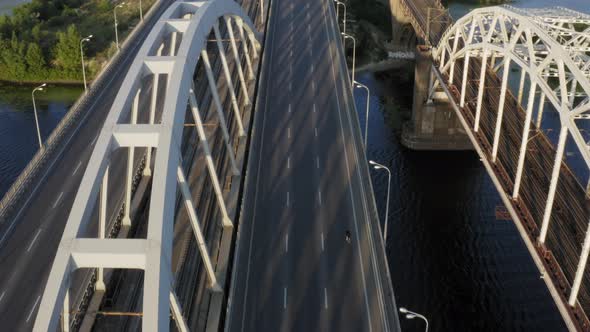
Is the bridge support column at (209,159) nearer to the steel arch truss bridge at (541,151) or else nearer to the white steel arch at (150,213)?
the white steel arch at (150,213)

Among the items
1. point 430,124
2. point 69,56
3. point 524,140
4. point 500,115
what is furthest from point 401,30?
point 524,140

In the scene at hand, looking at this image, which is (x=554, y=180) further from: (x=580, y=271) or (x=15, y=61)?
(x=15, y=61)

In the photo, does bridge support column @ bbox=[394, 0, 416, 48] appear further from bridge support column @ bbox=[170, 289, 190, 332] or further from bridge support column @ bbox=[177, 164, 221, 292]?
bridge support column @ bbox=[170, 289, 190, 332]

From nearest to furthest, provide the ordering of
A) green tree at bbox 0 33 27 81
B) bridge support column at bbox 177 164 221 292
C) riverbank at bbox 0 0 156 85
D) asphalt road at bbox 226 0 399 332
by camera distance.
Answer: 1. bridge support column at bbox 177 164 221 292
2. asphalt road at bbox 226 0 399 332
3. green tree at bbox 0 33 27 81
4. riverbank at bbox 0 0 156 85

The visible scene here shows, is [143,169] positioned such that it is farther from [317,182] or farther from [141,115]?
[141,115]

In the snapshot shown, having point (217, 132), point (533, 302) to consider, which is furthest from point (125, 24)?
point (533, 302)

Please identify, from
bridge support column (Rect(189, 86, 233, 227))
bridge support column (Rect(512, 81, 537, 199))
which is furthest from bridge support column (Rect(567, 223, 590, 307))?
bridge support column (Rect(189, 86, 233, 227))

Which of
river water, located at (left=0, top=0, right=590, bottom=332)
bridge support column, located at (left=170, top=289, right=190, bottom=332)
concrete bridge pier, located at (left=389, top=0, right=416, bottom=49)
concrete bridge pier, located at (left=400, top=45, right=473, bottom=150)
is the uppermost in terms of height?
concrete bridge pier, located at (left=389, top=0, right=416, bottom=49)

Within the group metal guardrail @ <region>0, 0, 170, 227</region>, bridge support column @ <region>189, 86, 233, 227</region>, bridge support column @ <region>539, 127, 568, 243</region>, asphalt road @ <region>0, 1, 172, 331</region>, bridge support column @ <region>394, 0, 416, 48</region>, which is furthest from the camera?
bridge support column @ <region>394, 0, 416, 48</region>
